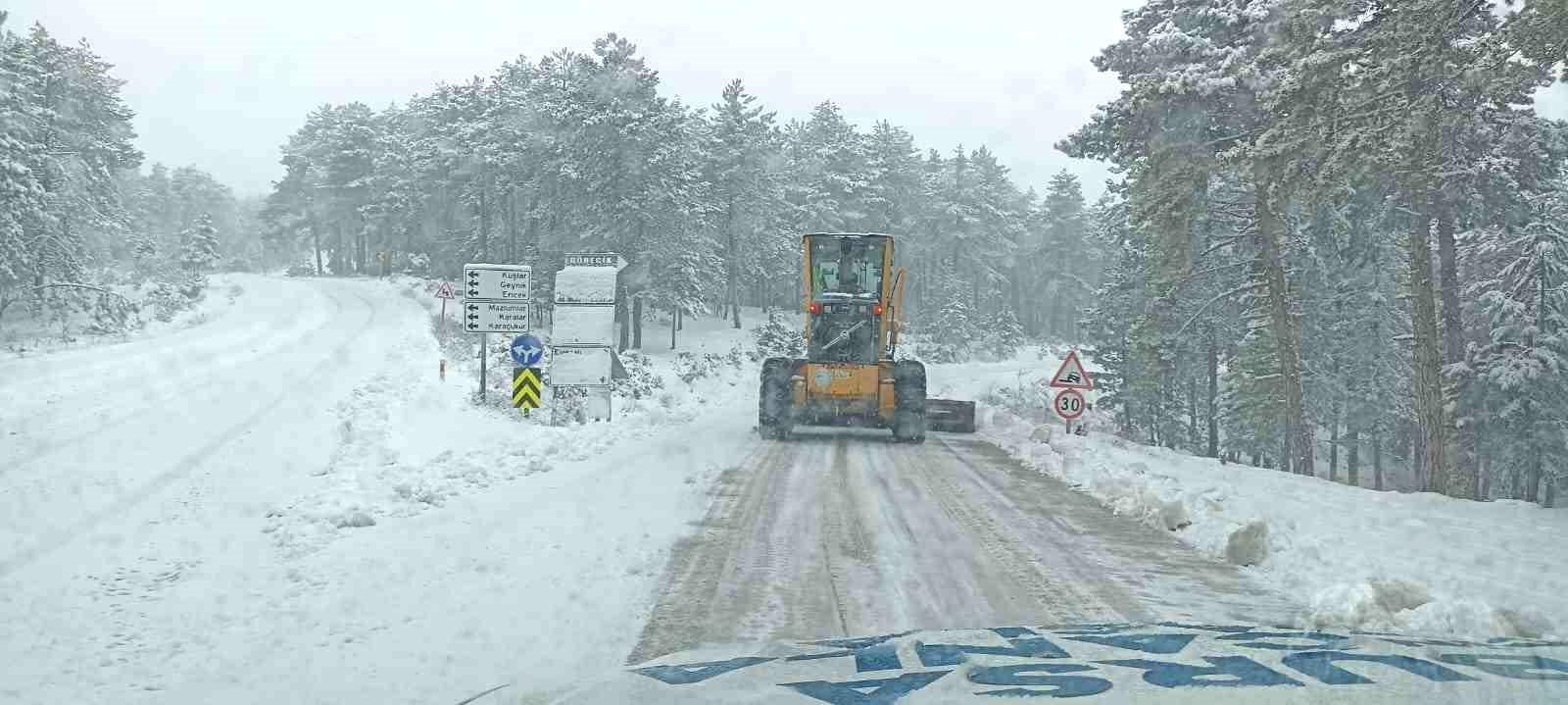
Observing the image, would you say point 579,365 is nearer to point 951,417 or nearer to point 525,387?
point 525,387

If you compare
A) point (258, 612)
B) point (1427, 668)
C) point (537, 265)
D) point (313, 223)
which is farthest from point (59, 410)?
point (313, 223)

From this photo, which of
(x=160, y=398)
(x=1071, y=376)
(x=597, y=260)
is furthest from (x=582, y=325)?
(x=1071, y=376)

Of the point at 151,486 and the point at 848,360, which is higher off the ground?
the point at 848,360

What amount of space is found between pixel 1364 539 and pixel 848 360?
456 inches

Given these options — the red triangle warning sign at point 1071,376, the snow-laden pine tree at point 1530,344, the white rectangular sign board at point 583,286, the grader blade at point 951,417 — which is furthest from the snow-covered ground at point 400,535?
the snow-laden pine tree at point 1530,344

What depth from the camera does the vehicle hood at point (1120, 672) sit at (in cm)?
292

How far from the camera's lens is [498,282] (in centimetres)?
1806

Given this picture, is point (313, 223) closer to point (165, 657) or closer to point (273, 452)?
point (273, 452)

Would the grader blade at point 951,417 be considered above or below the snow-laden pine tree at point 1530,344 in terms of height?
below

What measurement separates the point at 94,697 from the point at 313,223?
297ft

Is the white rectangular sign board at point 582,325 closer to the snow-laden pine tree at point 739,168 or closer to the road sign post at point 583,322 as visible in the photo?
the road sign post at point 583,322

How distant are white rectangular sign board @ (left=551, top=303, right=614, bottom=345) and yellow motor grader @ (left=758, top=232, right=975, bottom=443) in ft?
10.7

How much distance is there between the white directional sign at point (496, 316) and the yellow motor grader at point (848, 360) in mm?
4833

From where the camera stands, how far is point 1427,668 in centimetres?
309
